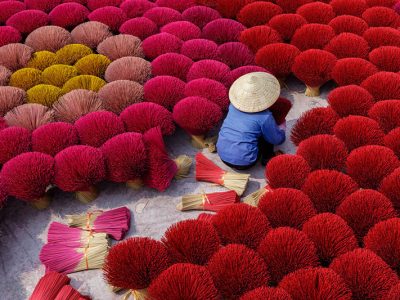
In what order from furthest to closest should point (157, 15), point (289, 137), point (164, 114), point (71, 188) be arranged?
1. point (157, 15)
2. point (289, 137)
3. point (164, 114)
4. point (71, 188)

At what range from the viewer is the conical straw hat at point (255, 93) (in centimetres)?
140

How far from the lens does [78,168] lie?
1295mm

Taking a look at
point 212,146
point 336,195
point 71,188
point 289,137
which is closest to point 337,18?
point 289,137

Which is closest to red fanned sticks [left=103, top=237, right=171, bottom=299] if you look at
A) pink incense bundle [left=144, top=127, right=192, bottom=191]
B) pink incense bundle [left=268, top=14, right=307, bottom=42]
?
pink incense bundle [left=144, top=127, right=192, bottom=191]

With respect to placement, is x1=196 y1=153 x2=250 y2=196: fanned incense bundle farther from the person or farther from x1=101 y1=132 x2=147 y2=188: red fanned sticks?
x1=101 y1=132 x2=147 y2=188: red fanned sticks

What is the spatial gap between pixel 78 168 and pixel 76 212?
0.16m

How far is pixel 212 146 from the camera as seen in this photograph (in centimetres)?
157

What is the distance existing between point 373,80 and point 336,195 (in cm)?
55

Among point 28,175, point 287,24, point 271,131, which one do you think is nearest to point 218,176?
point 271,131

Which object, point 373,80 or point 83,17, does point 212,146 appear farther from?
point 83,17

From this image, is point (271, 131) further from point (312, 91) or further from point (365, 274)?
point (365, 274)

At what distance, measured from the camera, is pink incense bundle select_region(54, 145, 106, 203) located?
4.25 ft

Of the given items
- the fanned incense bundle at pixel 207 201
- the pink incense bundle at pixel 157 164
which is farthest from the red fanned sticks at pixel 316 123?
the pink incense bundle at pixel 157 164

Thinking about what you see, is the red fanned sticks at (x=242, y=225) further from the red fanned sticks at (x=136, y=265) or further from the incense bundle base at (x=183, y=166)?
the incense bundle base at (x=183, y=166)
